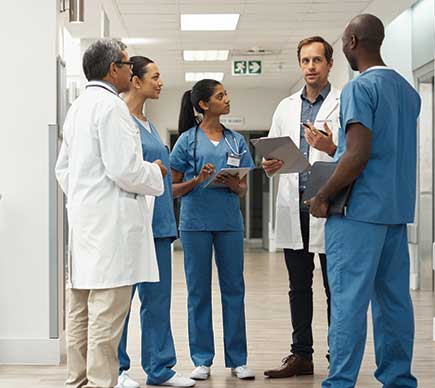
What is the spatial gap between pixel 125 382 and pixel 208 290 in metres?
0.67

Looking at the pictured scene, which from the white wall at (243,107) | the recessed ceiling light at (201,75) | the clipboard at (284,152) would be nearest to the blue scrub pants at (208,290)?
the clipboard at (284,152)

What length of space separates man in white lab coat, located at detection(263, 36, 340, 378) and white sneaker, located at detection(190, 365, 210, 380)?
1.06 feet

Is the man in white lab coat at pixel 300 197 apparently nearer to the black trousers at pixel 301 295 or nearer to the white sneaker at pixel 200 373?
the black trousers at pixel 301 295

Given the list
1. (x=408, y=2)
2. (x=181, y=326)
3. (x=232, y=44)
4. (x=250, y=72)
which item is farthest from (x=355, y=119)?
(x=250, y=72)

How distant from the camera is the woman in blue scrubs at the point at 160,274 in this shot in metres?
4.04

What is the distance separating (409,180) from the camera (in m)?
3.42

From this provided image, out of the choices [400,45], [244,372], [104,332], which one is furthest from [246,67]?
[104,332]

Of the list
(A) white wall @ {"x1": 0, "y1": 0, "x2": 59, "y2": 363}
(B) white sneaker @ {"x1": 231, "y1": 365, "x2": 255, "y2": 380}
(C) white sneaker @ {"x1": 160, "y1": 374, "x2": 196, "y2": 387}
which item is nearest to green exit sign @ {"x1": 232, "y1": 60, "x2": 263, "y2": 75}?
(A) white wall @ {"x1": 0, "y1": 0, "x2": 59, "y2": 363}

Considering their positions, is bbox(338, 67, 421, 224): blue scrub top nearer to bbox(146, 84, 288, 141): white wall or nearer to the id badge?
the id badge

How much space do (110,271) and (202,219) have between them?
1122 millimetres

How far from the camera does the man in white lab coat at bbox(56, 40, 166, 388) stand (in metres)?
3.23

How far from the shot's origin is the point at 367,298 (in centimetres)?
332

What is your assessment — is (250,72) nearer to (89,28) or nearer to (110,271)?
(89,28)

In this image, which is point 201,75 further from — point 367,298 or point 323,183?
point 367,298
